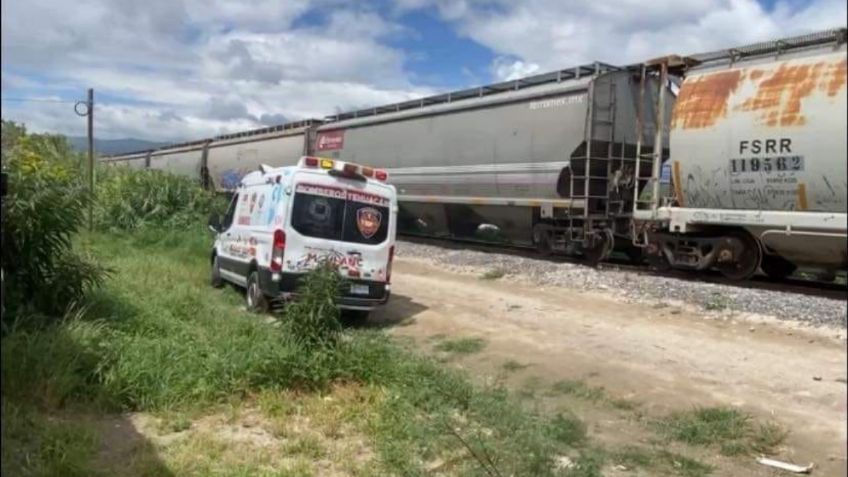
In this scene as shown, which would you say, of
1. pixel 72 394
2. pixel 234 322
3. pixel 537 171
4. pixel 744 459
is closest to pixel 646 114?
pixel 537 171

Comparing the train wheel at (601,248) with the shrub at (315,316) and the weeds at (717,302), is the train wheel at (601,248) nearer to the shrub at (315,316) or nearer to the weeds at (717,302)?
the weeds at (717,302)

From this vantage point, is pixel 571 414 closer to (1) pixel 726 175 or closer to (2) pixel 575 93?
(1) pixel 726 175

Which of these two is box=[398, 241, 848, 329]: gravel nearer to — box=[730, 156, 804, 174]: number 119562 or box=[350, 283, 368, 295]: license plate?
box=[730, 156, 804, 174]: number 119562

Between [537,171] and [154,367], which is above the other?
[537,171]

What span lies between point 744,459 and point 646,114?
9.39 m

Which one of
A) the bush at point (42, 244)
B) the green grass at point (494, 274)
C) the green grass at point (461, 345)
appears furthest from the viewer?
the green grass at point (494, 274)

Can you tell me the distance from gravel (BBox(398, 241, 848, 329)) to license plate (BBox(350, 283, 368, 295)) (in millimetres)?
3594

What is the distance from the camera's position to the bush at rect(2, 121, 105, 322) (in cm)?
670

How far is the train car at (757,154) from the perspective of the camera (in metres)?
3.03

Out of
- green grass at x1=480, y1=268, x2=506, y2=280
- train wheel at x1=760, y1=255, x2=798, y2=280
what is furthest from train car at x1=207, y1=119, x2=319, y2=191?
train wheel at x1=760, y1=255, x2=798, y2=280

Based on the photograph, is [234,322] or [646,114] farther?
[646,114]

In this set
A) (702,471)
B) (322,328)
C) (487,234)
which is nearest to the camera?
(702,471)

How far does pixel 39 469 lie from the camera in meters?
4.06

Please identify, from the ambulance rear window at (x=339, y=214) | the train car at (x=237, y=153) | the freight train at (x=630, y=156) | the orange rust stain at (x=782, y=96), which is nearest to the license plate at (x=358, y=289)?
the ambulance rear window at (x=339, y=214)
